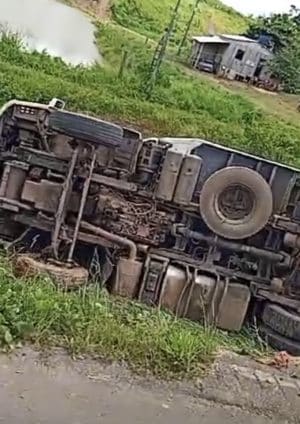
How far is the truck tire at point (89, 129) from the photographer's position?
27.5 feet

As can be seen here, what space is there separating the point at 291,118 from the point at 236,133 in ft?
22.0

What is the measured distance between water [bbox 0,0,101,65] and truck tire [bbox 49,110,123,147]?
61.0 ft

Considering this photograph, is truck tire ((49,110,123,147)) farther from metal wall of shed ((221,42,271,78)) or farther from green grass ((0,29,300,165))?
metal wall of shed ((221,42,271,78))

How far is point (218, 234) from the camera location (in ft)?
28.6

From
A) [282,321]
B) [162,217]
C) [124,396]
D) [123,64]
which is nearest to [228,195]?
[162,217]

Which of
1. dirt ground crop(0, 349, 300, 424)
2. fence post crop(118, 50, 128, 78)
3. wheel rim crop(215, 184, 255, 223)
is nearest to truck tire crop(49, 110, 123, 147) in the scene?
wheel rim crop(215, 184, 255, 223)

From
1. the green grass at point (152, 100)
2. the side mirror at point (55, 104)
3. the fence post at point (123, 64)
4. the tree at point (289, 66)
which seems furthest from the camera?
the tree at point (289, 66)

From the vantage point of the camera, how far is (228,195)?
875 centimetres

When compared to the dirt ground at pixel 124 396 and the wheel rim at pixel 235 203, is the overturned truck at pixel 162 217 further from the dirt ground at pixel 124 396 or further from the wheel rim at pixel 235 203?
the dirt ground at pixel 124 396

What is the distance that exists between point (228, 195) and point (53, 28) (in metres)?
27.1

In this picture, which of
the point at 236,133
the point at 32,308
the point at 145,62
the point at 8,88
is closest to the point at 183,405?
the point at 32,308

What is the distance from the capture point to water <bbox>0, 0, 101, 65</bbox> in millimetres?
29828

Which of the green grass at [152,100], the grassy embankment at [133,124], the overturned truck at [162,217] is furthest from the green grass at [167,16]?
the overturned truck at [162,217]

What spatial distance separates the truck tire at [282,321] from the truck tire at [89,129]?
7.39ft
